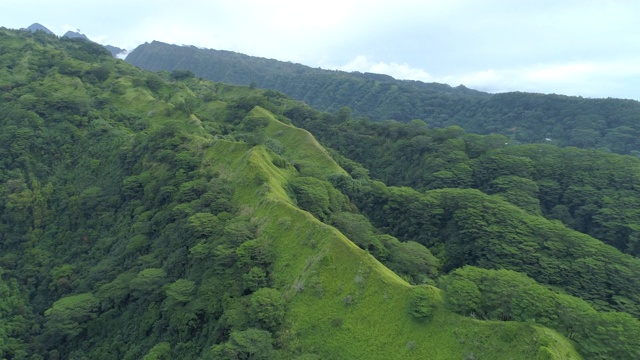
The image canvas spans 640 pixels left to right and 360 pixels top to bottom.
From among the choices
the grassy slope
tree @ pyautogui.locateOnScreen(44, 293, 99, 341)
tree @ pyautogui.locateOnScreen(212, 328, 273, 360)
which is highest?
the grassy slope

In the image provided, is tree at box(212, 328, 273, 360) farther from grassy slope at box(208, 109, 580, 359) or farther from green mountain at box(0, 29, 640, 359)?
grassy slope at box(208, 109, 580, 359)

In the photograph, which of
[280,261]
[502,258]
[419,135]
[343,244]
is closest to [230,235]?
[280,261]

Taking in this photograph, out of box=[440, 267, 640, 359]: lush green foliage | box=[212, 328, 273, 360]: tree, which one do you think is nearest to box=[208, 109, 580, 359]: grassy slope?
box=[440, 267, 640, 359]: lush green foliage

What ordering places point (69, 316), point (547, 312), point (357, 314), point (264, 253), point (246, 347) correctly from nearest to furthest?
1. point (246, 347)
2. point (547, 312)
3. point (357, 314)
4. point (264, 253)
5. point (69, 316)

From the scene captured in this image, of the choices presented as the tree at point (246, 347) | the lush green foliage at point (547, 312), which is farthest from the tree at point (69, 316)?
the lush green foliage at point (547, 312)

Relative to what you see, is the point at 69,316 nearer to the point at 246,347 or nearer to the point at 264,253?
the point at 264,253

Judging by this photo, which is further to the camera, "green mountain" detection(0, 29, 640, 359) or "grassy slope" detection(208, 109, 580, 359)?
"green mountain" detection(0, 29, 640, 359)

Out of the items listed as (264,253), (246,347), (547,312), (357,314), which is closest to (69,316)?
(264,253)
